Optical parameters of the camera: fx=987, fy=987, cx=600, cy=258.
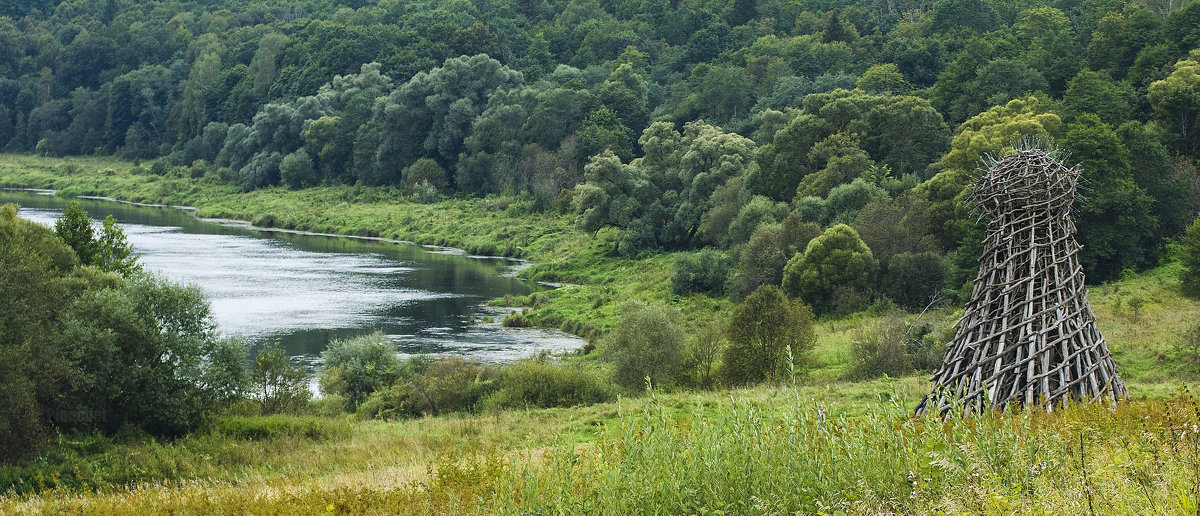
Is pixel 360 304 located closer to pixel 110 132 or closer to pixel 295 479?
pixel 295 479

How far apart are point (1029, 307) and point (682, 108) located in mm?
72175

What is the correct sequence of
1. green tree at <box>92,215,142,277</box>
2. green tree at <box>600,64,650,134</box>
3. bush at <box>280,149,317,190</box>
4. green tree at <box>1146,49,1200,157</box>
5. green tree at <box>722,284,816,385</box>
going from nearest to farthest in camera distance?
green tree at <box>722,284,816,385</box> → green tree at <box>92,215,142,277</box> → green tree at <box>1146,49,1200,157</box> → green tree at <box>600,64,650,134</box> → bush at <box>280,149,317,190</box>

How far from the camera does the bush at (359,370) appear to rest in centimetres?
3325

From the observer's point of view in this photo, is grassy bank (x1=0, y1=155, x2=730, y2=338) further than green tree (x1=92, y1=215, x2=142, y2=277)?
Yes

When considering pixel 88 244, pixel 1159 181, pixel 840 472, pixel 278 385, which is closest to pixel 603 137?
pixel 1159 181

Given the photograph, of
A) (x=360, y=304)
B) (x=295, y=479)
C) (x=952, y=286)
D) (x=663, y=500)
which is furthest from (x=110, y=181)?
(x=663, y=500)

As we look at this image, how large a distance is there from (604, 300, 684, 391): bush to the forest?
0.08 m

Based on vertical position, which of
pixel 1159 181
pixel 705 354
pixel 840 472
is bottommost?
pixel 705 354

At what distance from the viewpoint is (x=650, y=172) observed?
2594 inches

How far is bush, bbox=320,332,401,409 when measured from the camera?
109 feet

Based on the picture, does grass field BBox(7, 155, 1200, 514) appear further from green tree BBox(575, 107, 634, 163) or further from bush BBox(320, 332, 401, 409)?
green tree BBox(575, 107, 634, 163)

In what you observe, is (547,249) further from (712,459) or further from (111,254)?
(712,459)

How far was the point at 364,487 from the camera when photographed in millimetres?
11469

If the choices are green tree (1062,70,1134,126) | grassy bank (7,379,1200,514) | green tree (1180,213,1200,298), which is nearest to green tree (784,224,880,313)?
green tree (1180,213,1200,298)
